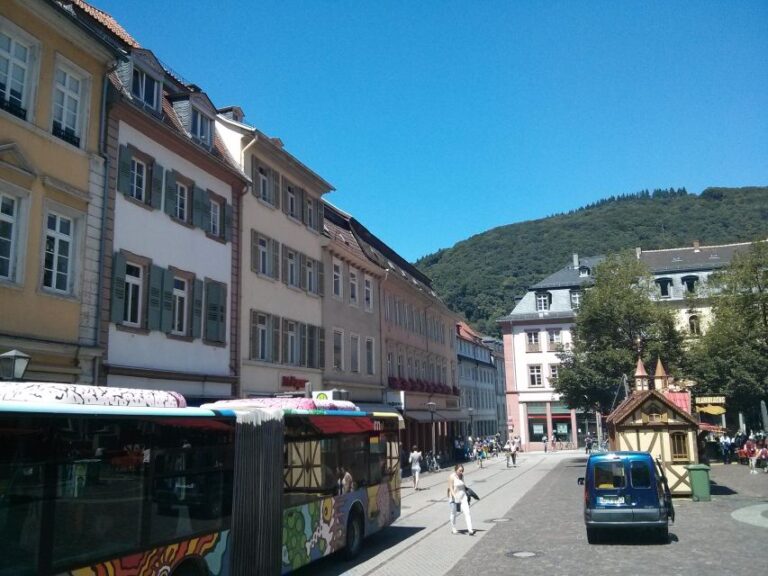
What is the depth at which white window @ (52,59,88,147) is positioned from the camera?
52.3 ft

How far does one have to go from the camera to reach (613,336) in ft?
140

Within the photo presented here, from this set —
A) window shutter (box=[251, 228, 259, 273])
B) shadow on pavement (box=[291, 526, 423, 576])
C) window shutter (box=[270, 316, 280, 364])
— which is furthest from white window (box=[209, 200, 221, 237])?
shadow on pavement (box=[291, 526, 423, 576])

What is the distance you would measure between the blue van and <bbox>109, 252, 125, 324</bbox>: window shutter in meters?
11.7

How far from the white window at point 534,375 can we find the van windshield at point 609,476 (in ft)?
174

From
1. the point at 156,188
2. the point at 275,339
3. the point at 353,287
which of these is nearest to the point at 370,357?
the point at 353,287

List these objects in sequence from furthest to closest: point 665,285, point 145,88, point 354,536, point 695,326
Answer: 1. point 665,285
2. point 695,326
3. point 145,88
4. point 354,536

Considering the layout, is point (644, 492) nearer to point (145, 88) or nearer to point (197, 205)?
point (197, 205)

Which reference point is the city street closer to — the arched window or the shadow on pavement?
the shadow on pavement

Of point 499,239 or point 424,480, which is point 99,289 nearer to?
point 424,480

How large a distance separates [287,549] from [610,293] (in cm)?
3476

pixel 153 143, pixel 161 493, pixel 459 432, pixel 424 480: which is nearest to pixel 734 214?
pixel 459 432

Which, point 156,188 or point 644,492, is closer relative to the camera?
point 644,492

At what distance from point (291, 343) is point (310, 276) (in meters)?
3.41

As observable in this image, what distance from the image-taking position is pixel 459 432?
193ft
